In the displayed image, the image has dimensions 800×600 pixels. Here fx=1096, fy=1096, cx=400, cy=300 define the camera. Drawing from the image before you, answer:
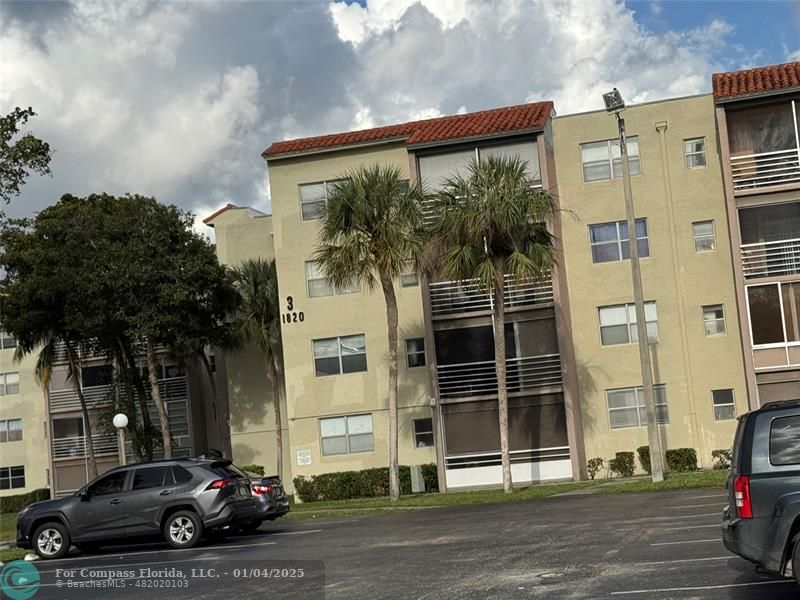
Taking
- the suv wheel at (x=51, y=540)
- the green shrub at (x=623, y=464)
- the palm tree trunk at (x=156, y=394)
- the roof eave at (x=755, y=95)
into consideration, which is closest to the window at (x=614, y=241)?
the roof eave at (x=755, y=95)

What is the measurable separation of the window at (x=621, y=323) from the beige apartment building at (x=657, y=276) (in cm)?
4

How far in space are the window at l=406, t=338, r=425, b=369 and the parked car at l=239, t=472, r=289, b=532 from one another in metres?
15.9

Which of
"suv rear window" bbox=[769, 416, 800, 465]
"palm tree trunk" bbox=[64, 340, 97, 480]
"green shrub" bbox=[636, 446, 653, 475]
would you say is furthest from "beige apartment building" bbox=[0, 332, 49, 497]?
"suv rear window" bbox=[769, 416, 800, 465]

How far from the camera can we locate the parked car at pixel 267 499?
70.7ft

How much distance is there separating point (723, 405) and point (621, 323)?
4.19 meters

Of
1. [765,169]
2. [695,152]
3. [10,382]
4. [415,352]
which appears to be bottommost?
[415,352]

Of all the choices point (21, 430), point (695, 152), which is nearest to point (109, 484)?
point (695, 152)

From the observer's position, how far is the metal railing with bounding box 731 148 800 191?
34750 millimetres

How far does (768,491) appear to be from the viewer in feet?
32.8

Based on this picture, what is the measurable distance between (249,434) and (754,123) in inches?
893

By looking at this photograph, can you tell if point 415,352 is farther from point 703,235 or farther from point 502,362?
point 703,235

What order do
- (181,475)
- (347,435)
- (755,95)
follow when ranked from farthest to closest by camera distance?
(347,435)
(755,95)
(181,475)

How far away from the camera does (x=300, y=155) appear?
39219 mm

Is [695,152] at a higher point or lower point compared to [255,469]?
higher
